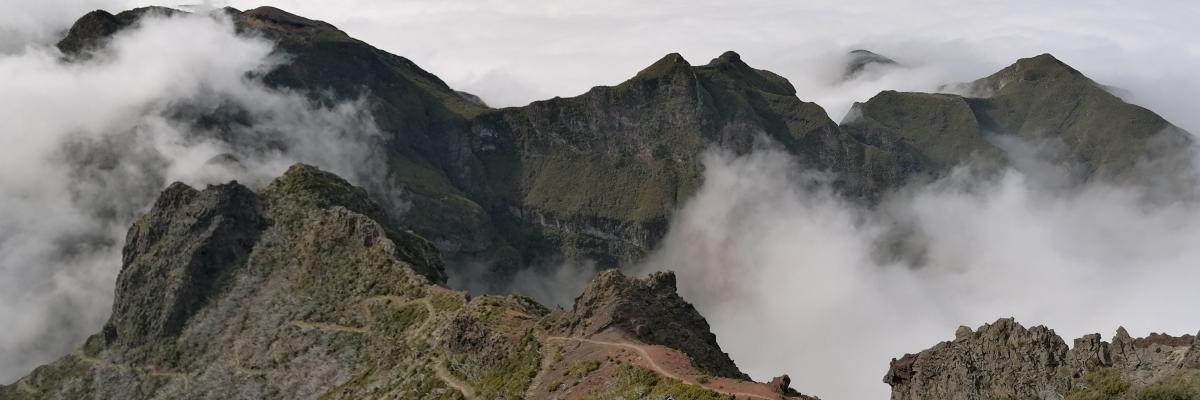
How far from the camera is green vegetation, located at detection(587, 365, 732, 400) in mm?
80625

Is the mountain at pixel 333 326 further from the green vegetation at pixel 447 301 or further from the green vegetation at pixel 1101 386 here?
the green vegetation at pixel 1101 386

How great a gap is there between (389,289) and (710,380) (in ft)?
267

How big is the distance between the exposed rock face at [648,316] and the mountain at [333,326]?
0.78 ft

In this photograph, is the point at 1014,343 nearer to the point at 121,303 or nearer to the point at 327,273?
the point at 327,273

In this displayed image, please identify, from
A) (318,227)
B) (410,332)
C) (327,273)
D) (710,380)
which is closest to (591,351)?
(710,380)

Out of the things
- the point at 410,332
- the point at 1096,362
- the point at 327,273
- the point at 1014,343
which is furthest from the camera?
the point at 327,273

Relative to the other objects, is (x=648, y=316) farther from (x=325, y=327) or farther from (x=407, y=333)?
(x=325, y=327)

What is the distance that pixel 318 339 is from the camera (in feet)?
497

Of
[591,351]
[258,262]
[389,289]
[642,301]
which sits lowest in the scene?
[591,351]

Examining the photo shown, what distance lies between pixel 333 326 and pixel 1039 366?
109m

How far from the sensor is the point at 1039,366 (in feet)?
236

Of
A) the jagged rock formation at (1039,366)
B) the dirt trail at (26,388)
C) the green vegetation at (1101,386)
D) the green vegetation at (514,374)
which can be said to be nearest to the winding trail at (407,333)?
the green vegetation at (514,374)

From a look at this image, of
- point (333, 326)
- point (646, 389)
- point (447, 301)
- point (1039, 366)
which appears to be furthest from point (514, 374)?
point (1039, 366)

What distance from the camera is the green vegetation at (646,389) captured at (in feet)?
265
